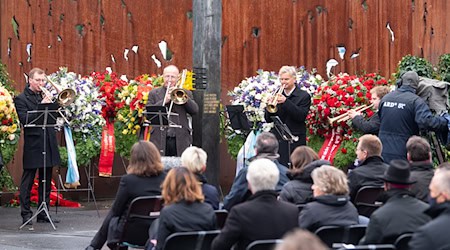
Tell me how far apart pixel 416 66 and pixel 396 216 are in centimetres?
802

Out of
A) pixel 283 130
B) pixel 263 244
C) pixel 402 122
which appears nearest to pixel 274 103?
pixel 283 130

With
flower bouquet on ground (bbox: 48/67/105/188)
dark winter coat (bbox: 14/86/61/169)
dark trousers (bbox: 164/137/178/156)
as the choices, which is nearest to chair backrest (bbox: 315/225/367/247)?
dark trousers (bbox: 164/137/178/156)

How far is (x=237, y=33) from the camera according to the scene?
50.7 feet

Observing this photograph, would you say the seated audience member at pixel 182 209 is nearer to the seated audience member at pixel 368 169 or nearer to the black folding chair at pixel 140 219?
the black folding chair at pixel 140 219

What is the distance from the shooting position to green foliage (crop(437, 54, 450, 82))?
14211mm

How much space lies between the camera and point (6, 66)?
552 inches

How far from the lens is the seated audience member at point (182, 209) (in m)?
6.91

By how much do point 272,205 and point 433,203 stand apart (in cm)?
111

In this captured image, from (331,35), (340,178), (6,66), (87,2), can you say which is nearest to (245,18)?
(331,35)

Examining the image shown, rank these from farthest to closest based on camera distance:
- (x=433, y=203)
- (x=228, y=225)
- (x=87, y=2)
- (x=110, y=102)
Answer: (x=87, y=2) < (x=110, y=102) < (x=228, y=225) < (x=433, y=203)

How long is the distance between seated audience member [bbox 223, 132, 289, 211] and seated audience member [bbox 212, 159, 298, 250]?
136cm

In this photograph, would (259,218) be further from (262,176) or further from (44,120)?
(44,120)

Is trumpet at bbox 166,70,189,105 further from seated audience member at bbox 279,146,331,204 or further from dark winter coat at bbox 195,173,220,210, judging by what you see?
dark winter coat at bbox 195,173,220,210

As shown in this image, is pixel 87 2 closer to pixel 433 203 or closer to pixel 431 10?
pixel 431 10
